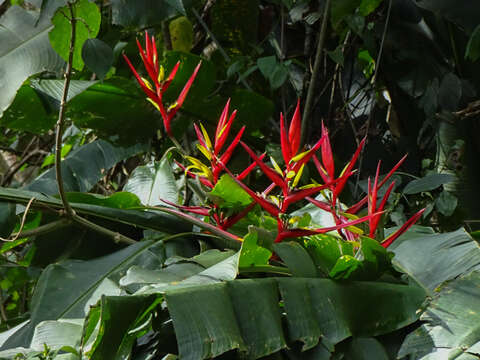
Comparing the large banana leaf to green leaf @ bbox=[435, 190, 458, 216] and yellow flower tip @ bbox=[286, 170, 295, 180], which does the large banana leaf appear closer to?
yellow flower tip @ bbox=[286, 170, 295, 180]

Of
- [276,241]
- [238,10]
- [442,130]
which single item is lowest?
[442,130]

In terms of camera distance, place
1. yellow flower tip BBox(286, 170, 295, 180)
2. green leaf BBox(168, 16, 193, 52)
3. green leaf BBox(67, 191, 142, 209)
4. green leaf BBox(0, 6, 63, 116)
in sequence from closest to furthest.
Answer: yellow flower tip BBox(286, 170, 295, 180) < green leaf BBox(67, 191, 142, 209) < green leaf BBox(0, 6, 63, 116) < green leaf BBox(168, 16, 193, 52)

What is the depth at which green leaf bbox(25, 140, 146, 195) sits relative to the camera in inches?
76.9

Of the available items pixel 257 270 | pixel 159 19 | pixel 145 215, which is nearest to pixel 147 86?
pixel 145 215

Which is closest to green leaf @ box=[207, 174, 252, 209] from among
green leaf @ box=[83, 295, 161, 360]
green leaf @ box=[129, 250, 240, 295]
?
green leaf @ box=[129, 250, 240, 295]

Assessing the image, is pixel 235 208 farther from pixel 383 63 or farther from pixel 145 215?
pixel 383 63

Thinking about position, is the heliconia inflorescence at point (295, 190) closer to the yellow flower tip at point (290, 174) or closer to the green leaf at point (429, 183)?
the yellow flower tip at point (290, 174)

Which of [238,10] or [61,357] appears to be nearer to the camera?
[61,357]

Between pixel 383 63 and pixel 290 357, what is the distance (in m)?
1.43

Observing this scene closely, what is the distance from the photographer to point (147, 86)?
1185 millimetres

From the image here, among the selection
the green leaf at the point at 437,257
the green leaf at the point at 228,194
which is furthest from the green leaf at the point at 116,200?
the green leaf at the point at 437,257

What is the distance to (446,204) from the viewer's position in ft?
5.80

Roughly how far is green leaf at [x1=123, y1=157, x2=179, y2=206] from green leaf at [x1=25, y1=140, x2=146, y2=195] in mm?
535

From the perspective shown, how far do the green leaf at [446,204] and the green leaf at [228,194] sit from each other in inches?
35.5
